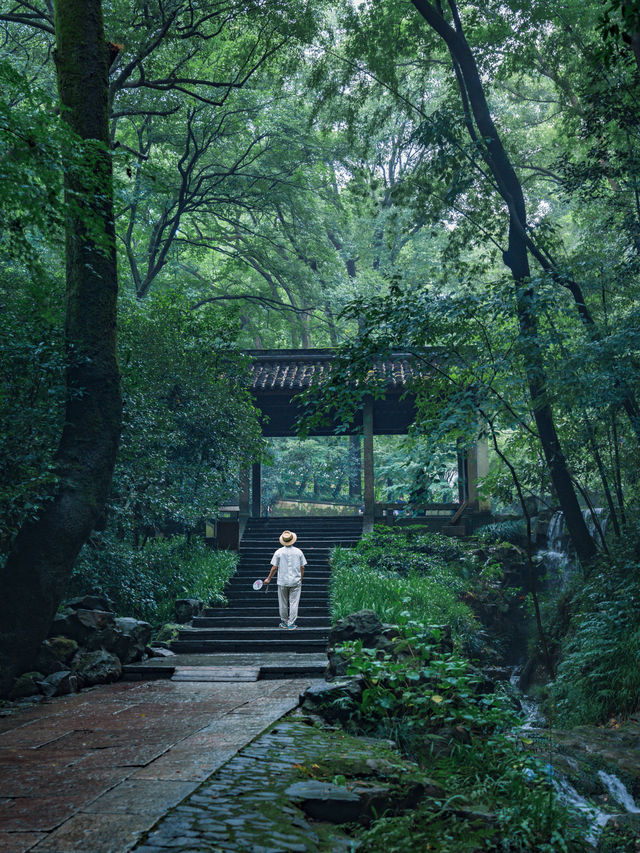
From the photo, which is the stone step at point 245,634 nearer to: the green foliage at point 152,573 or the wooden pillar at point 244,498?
the green foliage at point 152,573

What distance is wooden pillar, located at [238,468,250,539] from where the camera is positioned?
57.2 ft

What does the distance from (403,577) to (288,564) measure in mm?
4172

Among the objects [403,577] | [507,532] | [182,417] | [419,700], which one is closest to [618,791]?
[419,700]

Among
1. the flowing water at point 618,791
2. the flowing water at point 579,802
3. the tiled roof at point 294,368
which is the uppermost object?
the tiled roof at point 294,368

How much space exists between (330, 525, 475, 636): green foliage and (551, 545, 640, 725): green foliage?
197 cm

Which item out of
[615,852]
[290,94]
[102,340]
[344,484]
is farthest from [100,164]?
[344,484]

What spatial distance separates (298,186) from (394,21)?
6262 mm

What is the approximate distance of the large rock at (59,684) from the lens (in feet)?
23.4

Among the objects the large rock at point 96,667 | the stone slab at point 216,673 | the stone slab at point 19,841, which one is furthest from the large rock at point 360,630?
the stone slab at point 19,841

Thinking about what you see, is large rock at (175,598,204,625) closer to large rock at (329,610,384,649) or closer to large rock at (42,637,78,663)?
large rock at (42,637,78,663)

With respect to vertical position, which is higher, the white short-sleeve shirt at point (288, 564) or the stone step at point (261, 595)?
the white short-sleeve shirt at point (288, 564)

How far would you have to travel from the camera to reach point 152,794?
354 centimetres

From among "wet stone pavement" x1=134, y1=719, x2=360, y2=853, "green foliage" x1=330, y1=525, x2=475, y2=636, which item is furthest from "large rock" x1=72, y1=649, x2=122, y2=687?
"wet stone pavement" x1=134, y1=719, x2=360, y2=853

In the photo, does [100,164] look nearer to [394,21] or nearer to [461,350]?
[461,350]
